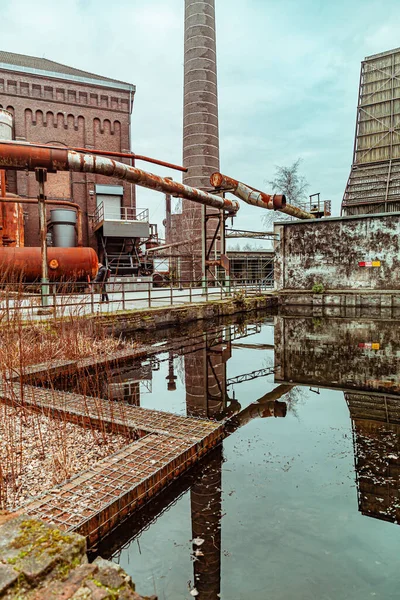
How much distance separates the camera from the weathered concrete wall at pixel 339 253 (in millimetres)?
18094

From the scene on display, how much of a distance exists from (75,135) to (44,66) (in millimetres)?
6243

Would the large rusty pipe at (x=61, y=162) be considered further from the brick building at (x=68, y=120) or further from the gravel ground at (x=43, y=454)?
the brick building at (x=68, y=120)

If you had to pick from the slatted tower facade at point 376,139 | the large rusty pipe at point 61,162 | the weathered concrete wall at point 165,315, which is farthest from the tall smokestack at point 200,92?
the large rusty pipe at point 61,162

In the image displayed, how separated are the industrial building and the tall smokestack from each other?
420 cm

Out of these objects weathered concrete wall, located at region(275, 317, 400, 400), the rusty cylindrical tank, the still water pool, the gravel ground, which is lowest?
the still water pool

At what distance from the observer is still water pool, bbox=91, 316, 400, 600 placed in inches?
86.2

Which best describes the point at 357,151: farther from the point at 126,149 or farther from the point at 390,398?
the point at 390,398

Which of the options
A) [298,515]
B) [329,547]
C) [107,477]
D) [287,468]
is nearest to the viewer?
[329,547]

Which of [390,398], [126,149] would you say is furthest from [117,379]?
[126,149]

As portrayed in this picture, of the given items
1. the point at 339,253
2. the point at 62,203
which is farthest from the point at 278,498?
the point at 339,253

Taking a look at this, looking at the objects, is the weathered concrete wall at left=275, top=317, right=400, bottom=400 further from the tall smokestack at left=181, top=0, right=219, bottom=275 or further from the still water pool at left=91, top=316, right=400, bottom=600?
the tall smokestack at left=181, top=0, right=219, bottom=275

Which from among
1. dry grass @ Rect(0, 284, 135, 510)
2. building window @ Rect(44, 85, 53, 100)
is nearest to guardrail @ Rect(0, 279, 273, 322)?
dry grass @ Rect(0, 284, 135, 510)

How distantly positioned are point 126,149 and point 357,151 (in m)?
17.8

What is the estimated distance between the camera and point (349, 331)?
11367 millimetres
